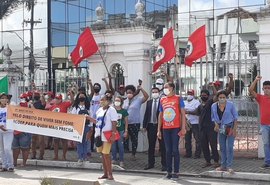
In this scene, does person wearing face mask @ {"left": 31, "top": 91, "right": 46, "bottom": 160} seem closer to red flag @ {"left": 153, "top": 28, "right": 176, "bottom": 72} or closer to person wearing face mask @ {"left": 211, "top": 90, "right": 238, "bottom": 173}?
red flag @ {"left": 153, "top": 28, "right": 176, "bottom": 72}

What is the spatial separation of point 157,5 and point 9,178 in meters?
28.7

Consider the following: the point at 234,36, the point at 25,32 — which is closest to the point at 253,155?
the point at 234,36

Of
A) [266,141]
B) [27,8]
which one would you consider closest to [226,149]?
[266,141]

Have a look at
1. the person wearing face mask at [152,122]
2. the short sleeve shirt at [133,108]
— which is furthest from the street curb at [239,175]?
the short sleeve shirt at [133,108]

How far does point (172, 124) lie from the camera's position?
9492 mm

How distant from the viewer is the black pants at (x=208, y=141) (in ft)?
35.0

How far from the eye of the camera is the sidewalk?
9672 millimetres

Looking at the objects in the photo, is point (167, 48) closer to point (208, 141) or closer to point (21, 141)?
point (208, 141)

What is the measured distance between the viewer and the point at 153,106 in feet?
35.6

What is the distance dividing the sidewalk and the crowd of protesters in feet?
0.60

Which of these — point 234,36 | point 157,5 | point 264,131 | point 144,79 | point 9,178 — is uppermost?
point 157,5

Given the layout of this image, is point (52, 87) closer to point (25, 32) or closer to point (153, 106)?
point (153, 106)

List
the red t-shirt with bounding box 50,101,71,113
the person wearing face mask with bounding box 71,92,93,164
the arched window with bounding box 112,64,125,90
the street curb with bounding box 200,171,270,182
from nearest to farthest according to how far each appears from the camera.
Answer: the street curb with bounding box 200,171,270,182 < the person wearing face mask with bounding box 71,92,93,164 < the red t-shirt with bounding box 50,101,71,113 < the arched window with bounding box 112,64,125,90

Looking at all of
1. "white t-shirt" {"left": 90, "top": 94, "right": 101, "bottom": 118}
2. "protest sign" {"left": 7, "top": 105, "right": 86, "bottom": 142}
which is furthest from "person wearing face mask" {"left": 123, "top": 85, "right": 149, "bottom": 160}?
"protest sign" {"left": 7, "top": 105, "right": 86, "bottom": 142}
